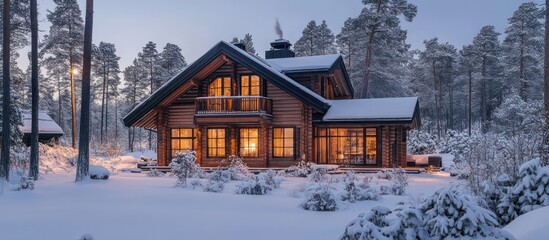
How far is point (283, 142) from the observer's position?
2281 cm

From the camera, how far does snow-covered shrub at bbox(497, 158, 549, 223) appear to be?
605 centimetres

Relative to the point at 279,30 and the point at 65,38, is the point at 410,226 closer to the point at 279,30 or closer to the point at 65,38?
the point at 279,30

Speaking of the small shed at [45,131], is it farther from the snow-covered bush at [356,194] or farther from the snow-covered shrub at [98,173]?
the snow-covered bush at [356,194]

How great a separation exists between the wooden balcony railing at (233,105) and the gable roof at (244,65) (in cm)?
132

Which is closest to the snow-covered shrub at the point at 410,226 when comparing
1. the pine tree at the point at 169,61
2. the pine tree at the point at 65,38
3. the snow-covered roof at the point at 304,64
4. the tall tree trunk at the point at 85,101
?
the tall tree trunk at the point at 85,101

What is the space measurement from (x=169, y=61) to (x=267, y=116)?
31.7m

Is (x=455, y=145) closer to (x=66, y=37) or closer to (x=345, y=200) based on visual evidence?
(x=345, y=200)

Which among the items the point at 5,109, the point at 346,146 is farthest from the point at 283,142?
the point at 5,109

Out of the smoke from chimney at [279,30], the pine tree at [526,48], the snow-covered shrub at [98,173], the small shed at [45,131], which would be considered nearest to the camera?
the snow-covered shrub at [98,173]

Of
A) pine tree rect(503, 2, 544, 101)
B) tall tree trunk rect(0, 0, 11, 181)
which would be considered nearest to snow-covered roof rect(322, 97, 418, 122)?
tall tree trunk rect(0, 0, 11, 181)

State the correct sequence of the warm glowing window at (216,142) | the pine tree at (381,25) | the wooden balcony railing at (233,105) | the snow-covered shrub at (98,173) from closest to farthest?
1. the snow-covered shrub at (98,173)
2. the wooden balcony railing at (233,105)
3. the warm glowing window at (216,142)
4. the pine tree at (381,25)

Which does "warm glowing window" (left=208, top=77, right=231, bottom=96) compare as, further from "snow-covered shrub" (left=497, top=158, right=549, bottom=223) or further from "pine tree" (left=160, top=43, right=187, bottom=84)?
"pine tree" (left=160, top=43, right=187, bottom=84)

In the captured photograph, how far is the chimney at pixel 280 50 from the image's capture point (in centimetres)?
2775

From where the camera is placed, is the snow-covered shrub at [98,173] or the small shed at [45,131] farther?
the small shed at [45,131]
